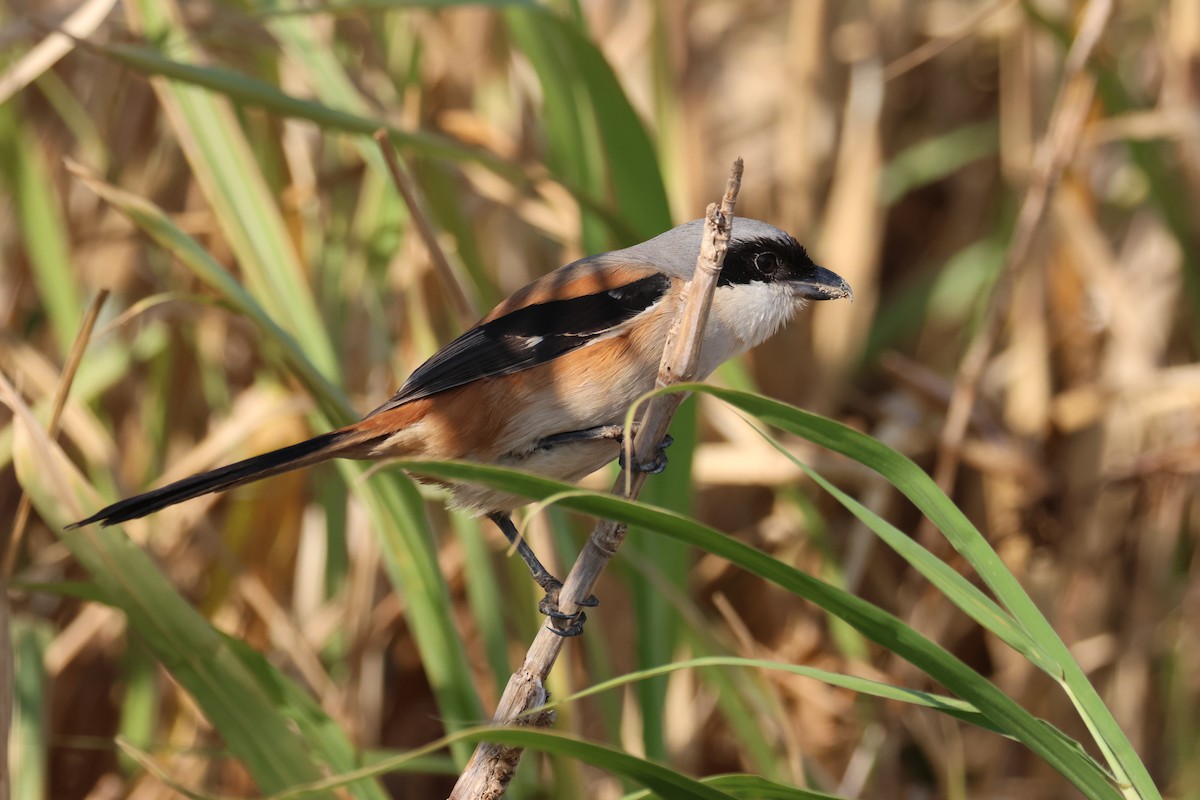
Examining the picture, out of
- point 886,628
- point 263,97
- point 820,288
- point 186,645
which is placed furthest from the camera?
point 820,288

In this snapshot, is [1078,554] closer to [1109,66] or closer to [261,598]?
[1109,66]

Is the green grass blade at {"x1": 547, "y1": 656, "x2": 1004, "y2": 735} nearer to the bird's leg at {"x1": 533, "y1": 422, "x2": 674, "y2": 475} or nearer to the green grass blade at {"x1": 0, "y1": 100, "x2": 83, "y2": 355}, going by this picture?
the bird's leg at {"x1": 533, "y1": 422, "x2": 674, "y2": 475}

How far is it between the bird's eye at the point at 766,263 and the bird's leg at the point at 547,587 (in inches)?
25.1

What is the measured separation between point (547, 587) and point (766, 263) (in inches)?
27.2

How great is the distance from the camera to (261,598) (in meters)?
2.53

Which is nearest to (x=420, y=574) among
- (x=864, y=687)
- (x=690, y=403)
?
(x=690, y=403)

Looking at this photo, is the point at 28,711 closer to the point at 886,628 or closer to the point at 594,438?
the point at 594,438

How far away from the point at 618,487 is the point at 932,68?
2677 mm

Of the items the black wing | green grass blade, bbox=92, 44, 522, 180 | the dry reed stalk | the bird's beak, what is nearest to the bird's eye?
the bird's beak

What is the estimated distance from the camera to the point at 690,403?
6.79ft

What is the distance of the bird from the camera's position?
1.83 meters

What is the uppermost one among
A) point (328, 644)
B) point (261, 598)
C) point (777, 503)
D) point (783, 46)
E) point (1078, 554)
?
point (783, 46)

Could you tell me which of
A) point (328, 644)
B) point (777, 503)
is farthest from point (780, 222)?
point (328, 644)

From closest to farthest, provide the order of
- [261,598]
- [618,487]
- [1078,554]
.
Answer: [618,487]
[261,598]
[1078,554]
